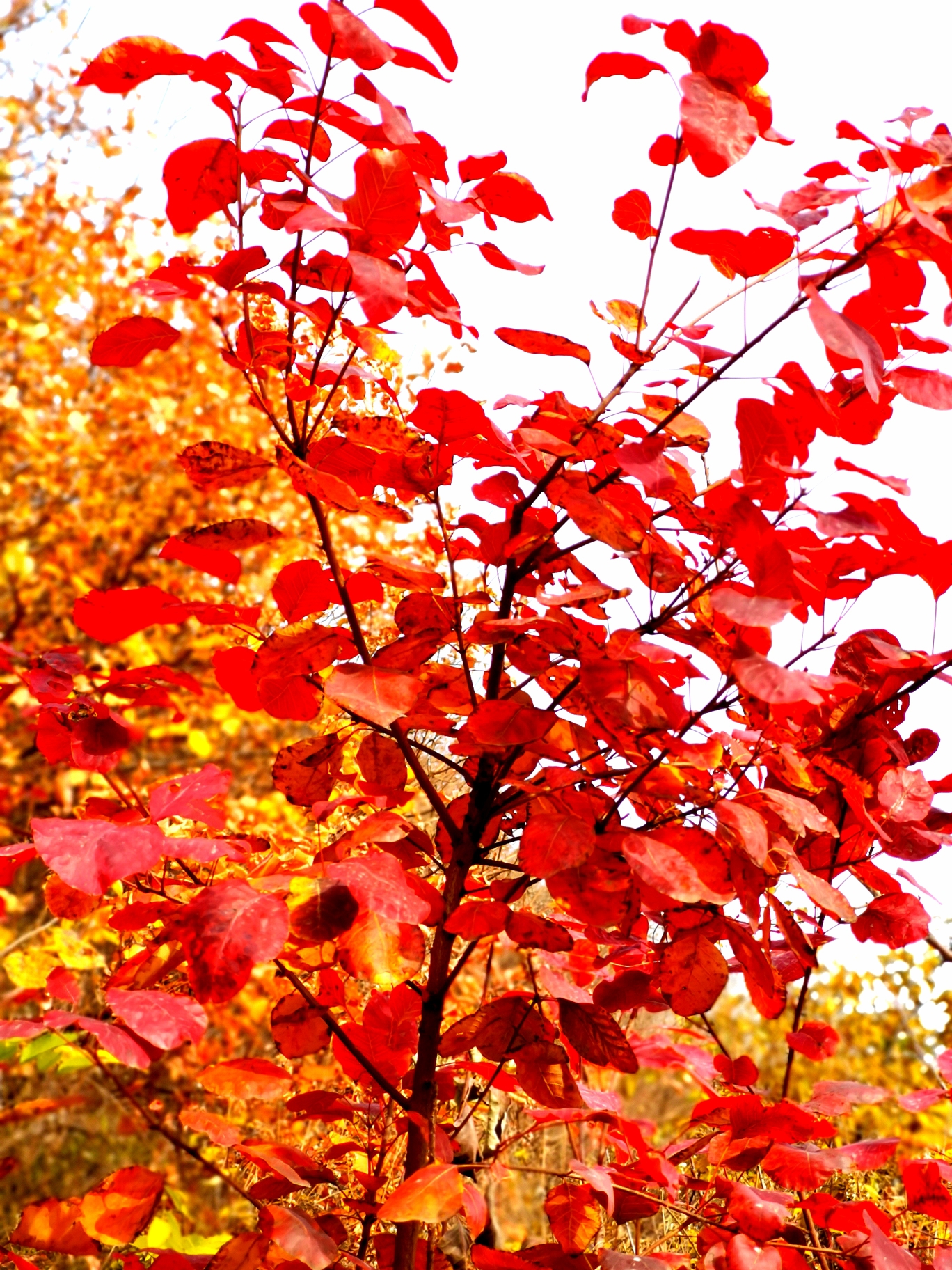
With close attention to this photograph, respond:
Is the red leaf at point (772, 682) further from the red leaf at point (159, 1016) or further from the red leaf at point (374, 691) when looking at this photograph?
the red leaf at point (159, 1016)

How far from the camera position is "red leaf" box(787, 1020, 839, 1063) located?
1214 millimetres

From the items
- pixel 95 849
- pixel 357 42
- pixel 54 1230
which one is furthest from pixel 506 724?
pixel 54 1230

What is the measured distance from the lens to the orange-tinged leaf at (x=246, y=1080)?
3.09 feet

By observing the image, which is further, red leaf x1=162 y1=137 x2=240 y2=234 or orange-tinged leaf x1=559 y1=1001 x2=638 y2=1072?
orange-tinged leaf x1=559 y1=1001 x2=638 y2=1072

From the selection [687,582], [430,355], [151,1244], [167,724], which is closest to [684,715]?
[687,582]

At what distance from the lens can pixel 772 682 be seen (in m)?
0.78

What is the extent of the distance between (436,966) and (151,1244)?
715 millimetres

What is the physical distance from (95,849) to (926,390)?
0.78 m

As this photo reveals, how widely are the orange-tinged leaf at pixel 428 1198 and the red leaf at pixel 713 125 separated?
2.63 feet

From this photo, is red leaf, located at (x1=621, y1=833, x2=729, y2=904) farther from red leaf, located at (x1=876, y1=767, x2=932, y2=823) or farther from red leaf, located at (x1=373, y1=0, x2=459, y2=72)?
red leaf, located at (x1=373, y1=0, x2=459, y2=72)

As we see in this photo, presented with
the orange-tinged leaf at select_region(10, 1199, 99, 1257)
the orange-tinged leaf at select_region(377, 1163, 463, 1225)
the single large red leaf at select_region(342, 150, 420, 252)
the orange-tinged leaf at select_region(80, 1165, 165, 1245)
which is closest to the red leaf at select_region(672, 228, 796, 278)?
the single large red leaf at select_region(342, 150, 420, 252)

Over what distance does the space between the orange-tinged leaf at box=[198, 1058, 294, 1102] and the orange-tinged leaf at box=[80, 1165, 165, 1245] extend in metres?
0.10

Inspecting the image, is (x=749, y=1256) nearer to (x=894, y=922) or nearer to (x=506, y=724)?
(x=894, y=922)

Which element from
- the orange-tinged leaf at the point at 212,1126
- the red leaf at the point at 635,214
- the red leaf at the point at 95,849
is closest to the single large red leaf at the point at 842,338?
the red leaf at the point at 635,214
